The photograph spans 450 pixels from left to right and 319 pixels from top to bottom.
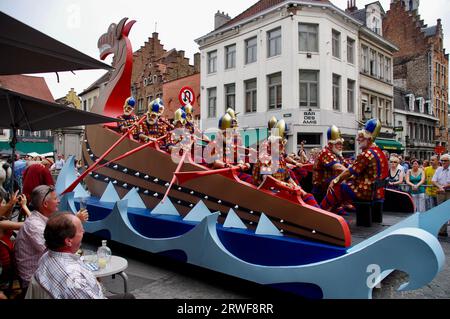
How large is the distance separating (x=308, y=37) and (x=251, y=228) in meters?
15.2

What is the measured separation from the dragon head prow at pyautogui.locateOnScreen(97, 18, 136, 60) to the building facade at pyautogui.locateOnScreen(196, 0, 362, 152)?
415 inches

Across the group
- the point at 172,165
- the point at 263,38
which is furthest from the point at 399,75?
the point at 172,165

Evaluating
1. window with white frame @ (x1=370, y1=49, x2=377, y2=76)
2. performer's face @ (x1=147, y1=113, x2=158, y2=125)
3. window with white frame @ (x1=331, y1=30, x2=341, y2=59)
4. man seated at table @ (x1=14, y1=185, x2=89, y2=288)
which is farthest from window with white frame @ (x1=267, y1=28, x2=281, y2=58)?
man seated at table @ (x1=14, y1=185, x2=89, y2=288)

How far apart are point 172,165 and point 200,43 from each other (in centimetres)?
1769

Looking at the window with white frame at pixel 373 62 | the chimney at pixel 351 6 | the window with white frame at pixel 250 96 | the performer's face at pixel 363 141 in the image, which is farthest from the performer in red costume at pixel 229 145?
the chimney at pixel 351 6

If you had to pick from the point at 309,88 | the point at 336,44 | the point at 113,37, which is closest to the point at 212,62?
the point at 309,88

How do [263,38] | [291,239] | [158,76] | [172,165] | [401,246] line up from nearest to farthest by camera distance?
[401,246] < [291,239] < [172,165] < [263,38] < [158,76]

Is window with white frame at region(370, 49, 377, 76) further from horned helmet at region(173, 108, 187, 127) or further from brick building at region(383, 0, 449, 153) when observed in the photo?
horned helmet at region(173, 108, 187, 127)

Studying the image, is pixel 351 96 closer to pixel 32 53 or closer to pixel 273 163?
→ pixel 273 163

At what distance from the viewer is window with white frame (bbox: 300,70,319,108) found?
17312mm

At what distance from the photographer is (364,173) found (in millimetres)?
4398

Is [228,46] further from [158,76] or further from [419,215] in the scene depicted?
[419,215]

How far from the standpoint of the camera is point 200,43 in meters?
21.5
